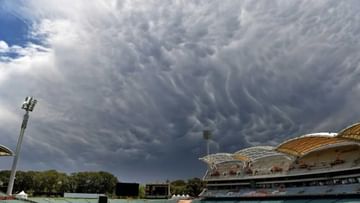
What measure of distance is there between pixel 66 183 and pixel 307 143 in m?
70.2

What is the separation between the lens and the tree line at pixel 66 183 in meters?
92.0

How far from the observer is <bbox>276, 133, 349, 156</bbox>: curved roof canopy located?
44938 millimetres

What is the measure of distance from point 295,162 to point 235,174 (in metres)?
14.5

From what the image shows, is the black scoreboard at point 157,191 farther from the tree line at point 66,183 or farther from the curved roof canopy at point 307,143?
the curved roof canopy at point 307,143

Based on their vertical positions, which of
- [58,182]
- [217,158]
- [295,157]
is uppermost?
[217,158]

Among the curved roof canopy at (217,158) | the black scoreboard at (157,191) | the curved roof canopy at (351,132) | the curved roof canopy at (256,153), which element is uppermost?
the curved roof canopy at (217,158)

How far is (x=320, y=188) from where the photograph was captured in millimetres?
52156

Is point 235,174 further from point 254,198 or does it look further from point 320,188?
point 320,188

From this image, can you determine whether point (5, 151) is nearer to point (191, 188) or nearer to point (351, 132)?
point (351, 132)

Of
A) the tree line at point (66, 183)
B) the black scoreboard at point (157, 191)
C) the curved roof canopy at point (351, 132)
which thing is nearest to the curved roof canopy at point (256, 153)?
the black scoreboard at point (157, 191)

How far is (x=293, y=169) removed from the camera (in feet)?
192

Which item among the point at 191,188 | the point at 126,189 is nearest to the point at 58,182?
the point at 126,189

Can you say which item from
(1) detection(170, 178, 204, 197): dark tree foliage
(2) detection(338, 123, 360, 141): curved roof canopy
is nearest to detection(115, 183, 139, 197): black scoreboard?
(1) detection(170, 178, 204, 197): dark tree foliage

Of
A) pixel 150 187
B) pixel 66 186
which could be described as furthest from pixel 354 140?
pixel 66 186
